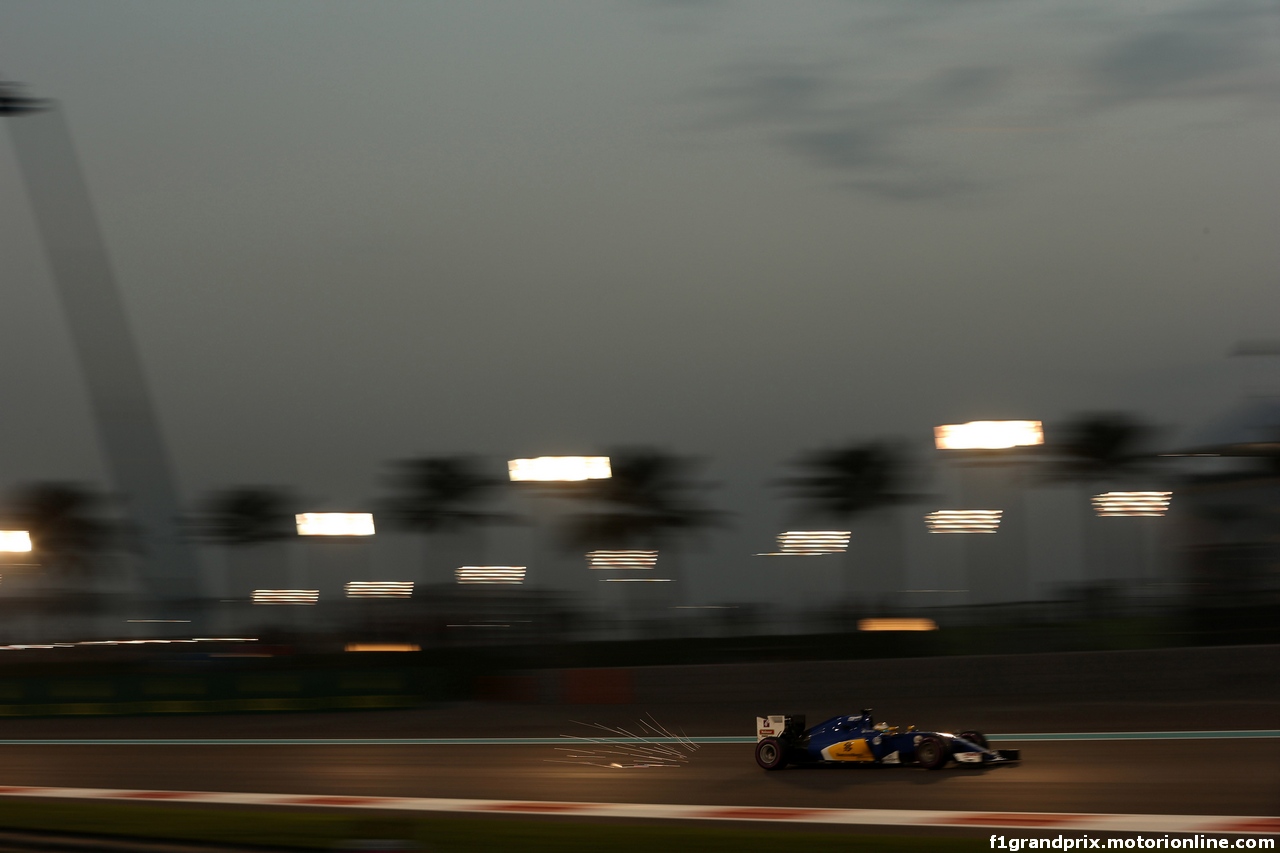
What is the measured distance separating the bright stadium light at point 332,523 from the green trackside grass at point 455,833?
34138mm

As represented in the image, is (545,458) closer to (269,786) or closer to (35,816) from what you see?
(269,786)

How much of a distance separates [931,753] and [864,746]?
711mm

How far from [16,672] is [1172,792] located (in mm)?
34938

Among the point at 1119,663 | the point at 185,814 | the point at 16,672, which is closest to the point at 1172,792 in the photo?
the point at 185,814

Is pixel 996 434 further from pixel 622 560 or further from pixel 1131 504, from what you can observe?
pixel 622 560

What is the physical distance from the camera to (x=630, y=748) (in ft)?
56.7

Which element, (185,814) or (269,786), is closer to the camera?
(185,814)

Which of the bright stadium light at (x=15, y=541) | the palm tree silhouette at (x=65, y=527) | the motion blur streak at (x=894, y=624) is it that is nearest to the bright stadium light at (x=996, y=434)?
the motion blur streak at (x=894, y=624)

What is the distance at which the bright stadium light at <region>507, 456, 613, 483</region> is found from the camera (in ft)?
113

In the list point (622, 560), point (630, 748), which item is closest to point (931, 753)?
point (630, 748)

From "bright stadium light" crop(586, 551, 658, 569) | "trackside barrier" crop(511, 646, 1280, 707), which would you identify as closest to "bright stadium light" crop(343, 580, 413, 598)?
"bright stadium light" crop(586, 551, 658, 569)

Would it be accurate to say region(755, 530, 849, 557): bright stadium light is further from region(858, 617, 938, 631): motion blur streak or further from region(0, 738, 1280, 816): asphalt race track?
region(0, 738, 1280, 816): asphalt race track

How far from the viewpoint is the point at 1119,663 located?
22422 mm

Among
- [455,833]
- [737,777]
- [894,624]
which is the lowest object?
[455,833]
